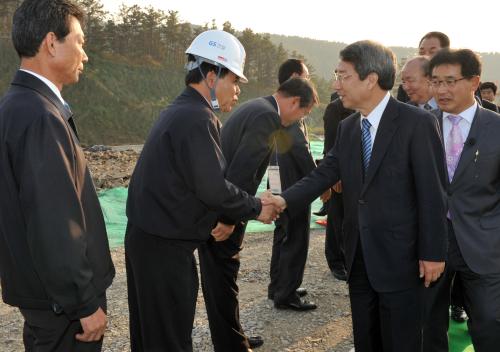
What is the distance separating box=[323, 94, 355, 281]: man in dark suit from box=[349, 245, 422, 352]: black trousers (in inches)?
99.6

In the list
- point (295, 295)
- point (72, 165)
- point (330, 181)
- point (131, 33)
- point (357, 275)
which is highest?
point (131, 33)

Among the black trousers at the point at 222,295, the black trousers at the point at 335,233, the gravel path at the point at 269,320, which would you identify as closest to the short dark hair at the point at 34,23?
the black trousers at the point at 222,295

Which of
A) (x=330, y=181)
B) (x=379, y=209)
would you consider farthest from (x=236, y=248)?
(x=379, y=209)

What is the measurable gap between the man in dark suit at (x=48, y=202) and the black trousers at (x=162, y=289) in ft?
1.62

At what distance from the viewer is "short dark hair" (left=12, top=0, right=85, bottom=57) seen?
1.93m

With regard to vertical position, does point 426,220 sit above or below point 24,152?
below

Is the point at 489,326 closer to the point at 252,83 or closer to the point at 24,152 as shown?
the point at 24,152

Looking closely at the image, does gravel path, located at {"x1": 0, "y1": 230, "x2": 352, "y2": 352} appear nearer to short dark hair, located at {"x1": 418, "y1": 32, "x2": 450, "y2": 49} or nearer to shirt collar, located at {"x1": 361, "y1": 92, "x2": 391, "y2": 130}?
shirt collar, located at {"x1": 361, "y1": 92, "x2": 391, "y2": 130}

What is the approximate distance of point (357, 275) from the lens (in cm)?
279

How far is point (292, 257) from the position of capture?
457 cm

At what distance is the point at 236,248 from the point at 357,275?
991mm

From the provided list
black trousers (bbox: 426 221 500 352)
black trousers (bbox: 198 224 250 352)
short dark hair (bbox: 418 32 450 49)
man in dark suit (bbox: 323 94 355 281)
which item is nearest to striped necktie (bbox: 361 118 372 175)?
black trousers (bbox: 426 221 500 352)

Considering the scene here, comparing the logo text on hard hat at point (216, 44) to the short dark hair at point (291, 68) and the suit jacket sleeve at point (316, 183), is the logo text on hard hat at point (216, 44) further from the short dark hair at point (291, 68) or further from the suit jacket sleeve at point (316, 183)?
the short dark hair at point (291, 68)

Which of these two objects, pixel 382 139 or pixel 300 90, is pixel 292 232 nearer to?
pixel 300 90
